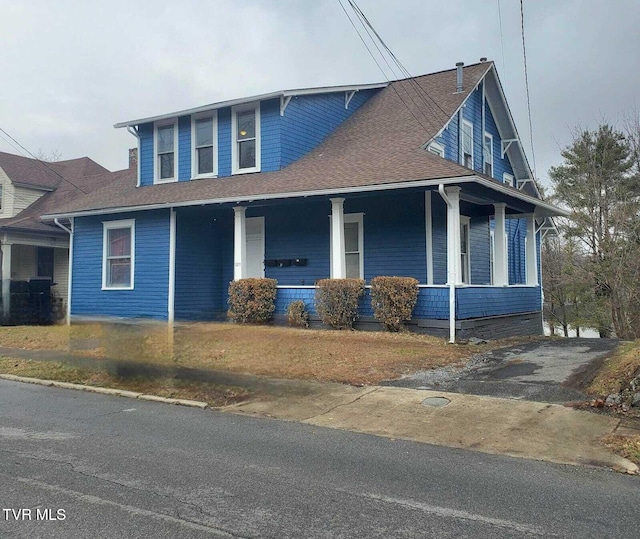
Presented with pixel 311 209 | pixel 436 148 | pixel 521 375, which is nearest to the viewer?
pixel 521 375

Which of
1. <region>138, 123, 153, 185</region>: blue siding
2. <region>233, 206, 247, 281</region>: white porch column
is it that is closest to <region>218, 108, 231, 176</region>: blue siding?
<region>233, 206, 247, 281</region>: white porch column

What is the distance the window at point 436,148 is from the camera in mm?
16891

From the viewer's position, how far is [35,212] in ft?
78.2

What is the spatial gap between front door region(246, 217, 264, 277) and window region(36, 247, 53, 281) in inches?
392

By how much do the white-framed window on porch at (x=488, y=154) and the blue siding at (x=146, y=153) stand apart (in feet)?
36.4

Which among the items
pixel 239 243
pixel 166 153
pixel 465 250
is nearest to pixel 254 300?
pixel 239 243

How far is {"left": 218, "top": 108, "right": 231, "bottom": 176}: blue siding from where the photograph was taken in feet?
59.3

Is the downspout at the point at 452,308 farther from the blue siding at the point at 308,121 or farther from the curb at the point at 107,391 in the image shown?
the curb at the point at 107,391

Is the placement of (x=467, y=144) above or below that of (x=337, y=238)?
above

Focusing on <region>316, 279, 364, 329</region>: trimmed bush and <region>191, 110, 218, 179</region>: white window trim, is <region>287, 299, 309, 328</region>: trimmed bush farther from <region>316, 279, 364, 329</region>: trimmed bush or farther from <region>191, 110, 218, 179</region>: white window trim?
<region>191, 110, 218, 179</region>: white window trim

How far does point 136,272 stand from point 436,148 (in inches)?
376

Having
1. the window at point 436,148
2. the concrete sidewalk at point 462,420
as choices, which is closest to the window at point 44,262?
the window at point 436,148

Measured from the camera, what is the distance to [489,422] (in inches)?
276

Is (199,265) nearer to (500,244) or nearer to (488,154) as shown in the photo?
(500,244)
